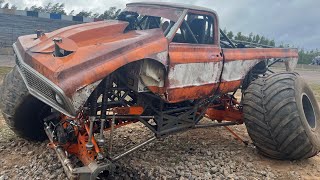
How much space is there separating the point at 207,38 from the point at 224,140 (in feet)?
6.10

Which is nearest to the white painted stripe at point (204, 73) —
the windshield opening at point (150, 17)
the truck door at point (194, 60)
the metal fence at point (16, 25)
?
the truck door at point (194, 60)

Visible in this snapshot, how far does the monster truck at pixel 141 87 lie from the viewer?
3.89 meters

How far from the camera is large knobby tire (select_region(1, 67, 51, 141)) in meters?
5.30

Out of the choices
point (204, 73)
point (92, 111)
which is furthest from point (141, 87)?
point (204, 73)

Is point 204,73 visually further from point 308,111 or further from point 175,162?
point 308,111

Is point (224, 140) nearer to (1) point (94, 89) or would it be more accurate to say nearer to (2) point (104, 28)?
(2) point (104, 28)

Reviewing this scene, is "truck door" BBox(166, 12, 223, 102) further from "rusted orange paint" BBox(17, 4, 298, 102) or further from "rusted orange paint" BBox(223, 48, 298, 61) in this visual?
"rusted orange paint" BBox(223, 48, 298, 61)

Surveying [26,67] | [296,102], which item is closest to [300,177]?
[296,102]

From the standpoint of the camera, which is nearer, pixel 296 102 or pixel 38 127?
pixel 296 102

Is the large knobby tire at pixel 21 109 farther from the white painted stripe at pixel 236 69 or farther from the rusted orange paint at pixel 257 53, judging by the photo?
the rusted orange paint at pixel 257 53

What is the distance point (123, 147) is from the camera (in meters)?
5.90

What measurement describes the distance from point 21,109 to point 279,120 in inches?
137

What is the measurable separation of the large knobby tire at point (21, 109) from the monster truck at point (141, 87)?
1 cm

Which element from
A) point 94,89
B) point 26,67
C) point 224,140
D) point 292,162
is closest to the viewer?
point 94,89
